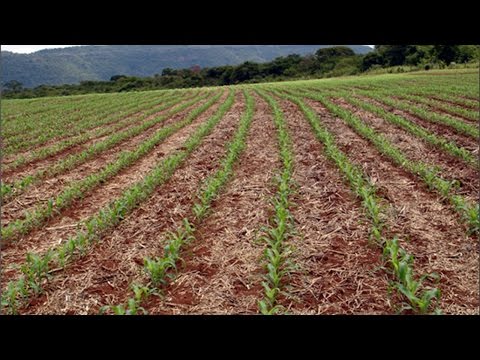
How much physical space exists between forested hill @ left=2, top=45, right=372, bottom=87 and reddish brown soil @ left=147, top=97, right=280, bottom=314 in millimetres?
13095

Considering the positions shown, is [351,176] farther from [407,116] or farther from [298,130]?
[407,116]

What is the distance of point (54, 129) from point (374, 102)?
1431 cm

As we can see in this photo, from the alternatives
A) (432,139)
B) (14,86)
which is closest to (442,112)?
(432,139)


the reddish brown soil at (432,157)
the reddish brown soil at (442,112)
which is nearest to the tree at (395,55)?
the reddish brown soil at (442,112)

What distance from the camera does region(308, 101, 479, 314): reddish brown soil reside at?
3.53m

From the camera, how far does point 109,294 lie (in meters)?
3.69

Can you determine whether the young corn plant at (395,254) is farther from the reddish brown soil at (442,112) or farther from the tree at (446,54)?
the tree at (446,54)

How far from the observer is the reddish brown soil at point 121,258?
361 centimetres

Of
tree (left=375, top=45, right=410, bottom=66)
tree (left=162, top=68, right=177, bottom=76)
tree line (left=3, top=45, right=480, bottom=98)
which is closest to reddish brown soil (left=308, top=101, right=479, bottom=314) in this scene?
tree line (left=3, top=45, right=480, bottom=98)

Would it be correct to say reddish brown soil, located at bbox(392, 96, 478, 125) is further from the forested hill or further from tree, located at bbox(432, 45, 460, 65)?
tree, located at bbox(432, 45, 460, 65)

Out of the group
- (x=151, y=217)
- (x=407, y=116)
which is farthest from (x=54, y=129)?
(x=407, y=116)

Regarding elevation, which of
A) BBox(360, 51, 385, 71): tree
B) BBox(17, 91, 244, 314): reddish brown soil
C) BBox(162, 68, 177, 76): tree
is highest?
BBox(360, 51, 385, 71): tree

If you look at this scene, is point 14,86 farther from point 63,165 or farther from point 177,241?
point 177,241

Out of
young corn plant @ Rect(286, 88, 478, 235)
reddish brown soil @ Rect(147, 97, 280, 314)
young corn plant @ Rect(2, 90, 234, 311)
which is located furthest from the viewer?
young corn plant @ Rect(286, 88, 478, 235)
